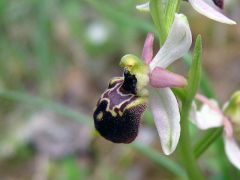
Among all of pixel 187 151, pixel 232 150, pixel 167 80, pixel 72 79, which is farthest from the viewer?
pixel 72 79

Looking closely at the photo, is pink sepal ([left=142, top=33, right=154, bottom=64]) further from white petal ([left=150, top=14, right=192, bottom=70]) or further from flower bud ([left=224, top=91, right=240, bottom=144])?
flower bud ([left=224, top=91, right=240, bottom=144])

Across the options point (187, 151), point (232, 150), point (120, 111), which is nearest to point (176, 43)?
point (120, 111)

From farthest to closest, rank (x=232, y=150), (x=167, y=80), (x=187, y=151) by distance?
(x=232, y=150) → (x=187, y=151) → (x=167, y=80)

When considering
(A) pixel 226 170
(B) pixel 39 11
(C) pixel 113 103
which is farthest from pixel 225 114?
(B) pixel 39 11

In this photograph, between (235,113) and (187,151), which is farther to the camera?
(235,113)

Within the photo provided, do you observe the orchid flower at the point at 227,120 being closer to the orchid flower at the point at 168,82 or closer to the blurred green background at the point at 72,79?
the orchid flower at the point at 168,82

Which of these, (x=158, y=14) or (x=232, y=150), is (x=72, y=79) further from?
(x=158, y=14)

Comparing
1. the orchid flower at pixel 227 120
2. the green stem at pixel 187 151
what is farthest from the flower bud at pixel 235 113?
the green stem at pixel 187 151
